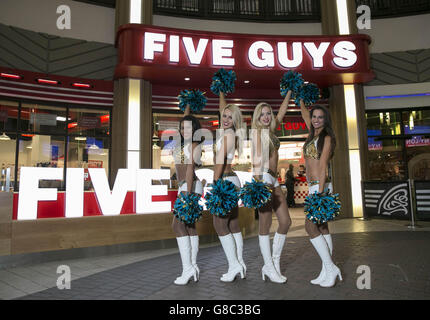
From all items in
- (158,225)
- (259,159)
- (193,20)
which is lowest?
(158,225)

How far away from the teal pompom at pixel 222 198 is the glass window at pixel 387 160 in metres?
8.72

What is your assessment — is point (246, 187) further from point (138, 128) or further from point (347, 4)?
point (347, 4)

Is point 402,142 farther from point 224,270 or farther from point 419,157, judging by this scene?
point 224,270

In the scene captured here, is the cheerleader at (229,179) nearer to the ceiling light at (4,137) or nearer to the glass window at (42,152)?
the glass window at (42,152)

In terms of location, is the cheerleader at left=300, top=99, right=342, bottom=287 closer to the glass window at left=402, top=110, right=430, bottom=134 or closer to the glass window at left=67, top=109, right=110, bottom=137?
the glass window at left=67, top=109, right=110, bottom=137

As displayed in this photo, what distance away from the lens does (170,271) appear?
3.90 m

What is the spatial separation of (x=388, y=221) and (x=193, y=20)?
27.5 ft

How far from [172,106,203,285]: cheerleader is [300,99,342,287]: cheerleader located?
1.20 m

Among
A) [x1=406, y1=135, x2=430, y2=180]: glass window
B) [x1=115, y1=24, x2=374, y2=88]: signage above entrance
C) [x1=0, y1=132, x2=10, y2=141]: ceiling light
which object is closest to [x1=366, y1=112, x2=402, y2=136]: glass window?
[x1=406, y1=135, x2=430, y2=180]: glass window

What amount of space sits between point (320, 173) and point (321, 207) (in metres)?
0.36

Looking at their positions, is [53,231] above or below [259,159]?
below

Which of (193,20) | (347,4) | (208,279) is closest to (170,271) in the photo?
(208,279)

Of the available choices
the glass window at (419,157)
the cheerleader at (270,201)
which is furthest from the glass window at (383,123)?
the cheerleader at (270,201)
